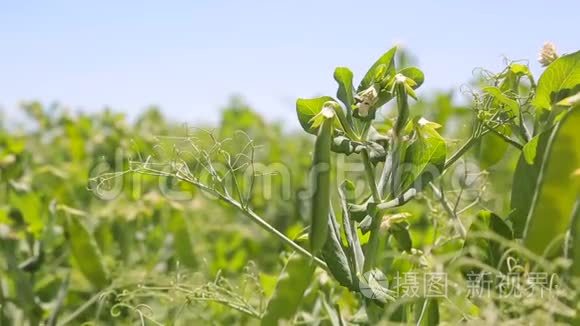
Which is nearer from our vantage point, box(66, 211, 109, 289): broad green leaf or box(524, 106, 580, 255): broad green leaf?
box(524, 106, 580, 255): broad green leaf

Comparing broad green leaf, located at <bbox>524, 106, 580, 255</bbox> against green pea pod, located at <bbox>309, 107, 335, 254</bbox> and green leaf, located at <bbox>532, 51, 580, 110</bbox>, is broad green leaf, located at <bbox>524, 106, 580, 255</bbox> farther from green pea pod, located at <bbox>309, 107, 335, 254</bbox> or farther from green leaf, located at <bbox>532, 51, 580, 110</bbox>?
green pea pod, located at <bbox>309, 107, 335, 254</bbox>

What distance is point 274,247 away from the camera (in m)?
2.43

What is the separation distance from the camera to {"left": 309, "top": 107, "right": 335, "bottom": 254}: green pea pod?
0.71 meters

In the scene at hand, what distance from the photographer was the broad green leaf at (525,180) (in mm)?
809

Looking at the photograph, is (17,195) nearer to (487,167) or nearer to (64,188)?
(64,188)

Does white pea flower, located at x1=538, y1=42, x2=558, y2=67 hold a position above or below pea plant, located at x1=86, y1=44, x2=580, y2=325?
above

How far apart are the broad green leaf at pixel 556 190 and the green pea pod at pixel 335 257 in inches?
7.1

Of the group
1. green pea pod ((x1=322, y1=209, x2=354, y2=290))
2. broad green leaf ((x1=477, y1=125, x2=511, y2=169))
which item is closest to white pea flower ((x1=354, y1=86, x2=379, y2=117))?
green pea pod ((x1=322, y1=209, x2=354, y2=290))

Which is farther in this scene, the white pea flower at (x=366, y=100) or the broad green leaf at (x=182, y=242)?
the broad green leaf at (x=182, y=242)

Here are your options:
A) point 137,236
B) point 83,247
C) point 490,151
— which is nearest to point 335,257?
point 490,151

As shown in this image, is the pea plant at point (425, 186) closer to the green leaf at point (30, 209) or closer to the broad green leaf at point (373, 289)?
the broad green leaf at point (373, 289)

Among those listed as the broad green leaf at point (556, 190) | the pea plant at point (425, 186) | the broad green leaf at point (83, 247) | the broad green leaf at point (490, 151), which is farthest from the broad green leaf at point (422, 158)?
the broad green leaf at point (83, 247)

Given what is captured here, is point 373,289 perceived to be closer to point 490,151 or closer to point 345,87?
point 345,87

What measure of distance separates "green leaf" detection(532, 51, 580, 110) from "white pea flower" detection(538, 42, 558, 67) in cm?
5
